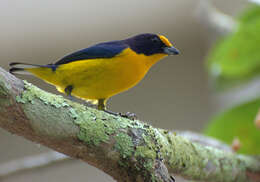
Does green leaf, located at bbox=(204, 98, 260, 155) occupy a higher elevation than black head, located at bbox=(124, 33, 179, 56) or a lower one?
lower

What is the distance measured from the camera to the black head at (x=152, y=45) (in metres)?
2.74

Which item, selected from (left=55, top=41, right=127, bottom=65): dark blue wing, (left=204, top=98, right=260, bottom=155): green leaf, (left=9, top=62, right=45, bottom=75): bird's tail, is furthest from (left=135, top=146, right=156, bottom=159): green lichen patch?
(left=204, top=98, right=260, bottom=155): green leaf

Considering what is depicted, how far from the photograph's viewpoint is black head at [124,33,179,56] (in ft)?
9.00

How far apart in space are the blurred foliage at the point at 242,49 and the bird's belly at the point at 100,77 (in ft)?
3.51

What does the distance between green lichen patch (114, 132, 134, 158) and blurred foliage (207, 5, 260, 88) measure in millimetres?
1713

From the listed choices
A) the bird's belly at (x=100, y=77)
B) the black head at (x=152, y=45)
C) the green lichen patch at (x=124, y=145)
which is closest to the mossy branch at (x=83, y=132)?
the green lichen patch at (x=124, y=145)

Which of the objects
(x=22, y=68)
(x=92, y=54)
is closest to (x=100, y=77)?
(x=92, y=54)

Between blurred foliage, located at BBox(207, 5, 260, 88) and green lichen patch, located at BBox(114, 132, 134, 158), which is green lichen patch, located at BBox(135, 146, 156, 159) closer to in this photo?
green lichen patch, located at BBox(114, 132, 134, 158)

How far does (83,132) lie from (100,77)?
0.77 m

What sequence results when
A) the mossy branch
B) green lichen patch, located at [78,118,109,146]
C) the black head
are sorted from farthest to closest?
the black head < green lichen patch, located at [78,118,109,146] < the mossy branch

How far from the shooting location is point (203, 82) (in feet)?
21.5

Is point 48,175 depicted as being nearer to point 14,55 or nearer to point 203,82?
point 14,55

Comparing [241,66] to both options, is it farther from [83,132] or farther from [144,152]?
[83,132]

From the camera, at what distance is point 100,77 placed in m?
2.38
